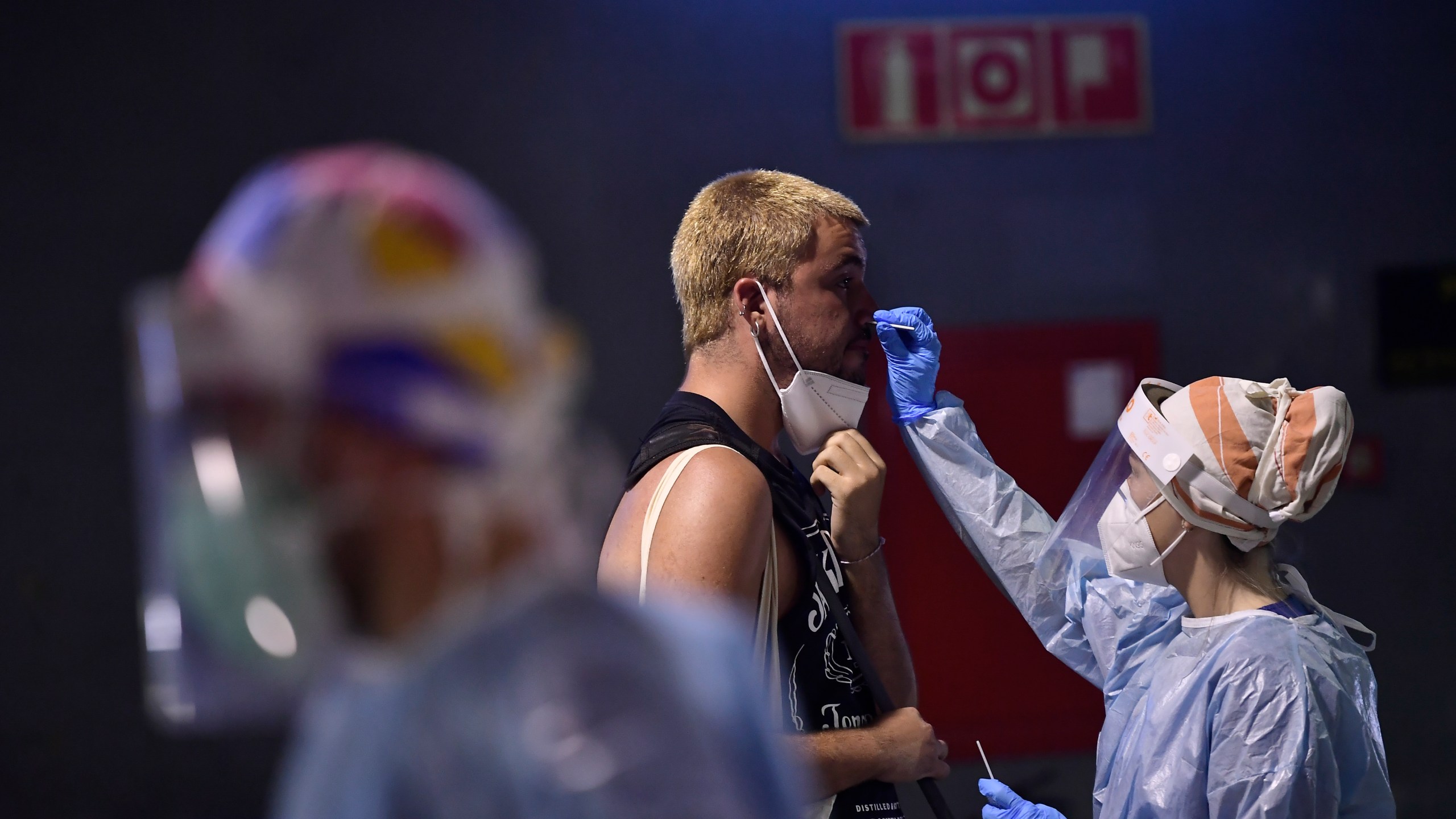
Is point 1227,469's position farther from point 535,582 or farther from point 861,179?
point 861,179

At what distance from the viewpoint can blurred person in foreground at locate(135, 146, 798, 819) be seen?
22.3 inches

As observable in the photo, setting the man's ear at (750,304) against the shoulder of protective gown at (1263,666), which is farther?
the man's ear at (750,304)

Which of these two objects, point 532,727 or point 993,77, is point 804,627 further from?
point 993,77

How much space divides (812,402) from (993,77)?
243 centimetres

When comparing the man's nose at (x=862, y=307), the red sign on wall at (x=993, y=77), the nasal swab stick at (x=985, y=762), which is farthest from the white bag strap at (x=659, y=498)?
the red sign on wall at (x=993, y=77)

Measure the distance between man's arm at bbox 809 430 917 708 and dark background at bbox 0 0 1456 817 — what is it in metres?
2.11

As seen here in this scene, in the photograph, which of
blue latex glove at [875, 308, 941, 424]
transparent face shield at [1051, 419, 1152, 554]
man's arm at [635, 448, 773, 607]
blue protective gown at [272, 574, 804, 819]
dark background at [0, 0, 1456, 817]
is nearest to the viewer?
blue protective gown at [272, 574, 804, 819]

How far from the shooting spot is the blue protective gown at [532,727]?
555mm

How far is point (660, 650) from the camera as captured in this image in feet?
1.99

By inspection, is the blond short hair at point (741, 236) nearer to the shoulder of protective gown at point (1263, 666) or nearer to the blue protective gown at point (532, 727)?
the shoulder of protective gown at point (1263, 666)

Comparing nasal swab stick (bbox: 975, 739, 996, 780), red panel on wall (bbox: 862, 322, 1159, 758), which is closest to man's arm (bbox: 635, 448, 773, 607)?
nasal swab stick (bbox: 975, 739, 996, 780)

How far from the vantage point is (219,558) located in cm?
64

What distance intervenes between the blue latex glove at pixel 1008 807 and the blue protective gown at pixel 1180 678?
0.10 metres

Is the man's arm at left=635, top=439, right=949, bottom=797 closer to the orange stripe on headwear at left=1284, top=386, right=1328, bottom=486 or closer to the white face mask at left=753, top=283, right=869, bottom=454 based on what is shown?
the white face mask at left=753, top=283, right=869, bottom=454
